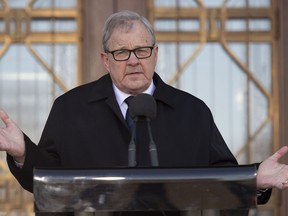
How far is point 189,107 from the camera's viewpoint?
8.99ft

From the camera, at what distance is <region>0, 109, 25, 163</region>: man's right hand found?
2260 mm

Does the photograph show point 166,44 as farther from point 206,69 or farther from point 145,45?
point 145,45

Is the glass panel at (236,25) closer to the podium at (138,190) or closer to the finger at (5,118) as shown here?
the finger at (5,118)

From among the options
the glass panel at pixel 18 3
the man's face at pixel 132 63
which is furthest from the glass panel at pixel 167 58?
the man's face at pixel 132 63

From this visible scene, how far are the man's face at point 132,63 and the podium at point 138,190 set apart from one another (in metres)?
0.70

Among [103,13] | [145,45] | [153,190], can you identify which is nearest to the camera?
[153,190]

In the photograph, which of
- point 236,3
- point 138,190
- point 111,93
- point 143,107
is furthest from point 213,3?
point 138,190

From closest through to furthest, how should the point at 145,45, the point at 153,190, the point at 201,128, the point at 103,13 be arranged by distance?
the point at 153,190, the point at 145,45, the point at 201,128, the point at 103,13

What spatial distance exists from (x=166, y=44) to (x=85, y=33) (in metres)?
0.55

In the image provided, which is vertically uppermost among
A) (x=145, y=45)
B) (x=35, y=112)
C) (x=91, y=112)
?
(x=145, y=45)

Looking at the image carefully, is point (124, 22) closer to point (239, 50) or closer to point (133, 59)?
point (133, 59)

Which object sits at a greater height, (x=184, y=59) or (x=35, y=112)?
(x=184, y=59)

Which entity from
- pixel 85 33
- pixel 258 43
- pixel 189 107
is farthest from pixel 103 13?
pixel 189 107

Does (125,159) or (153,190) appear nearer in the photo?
(153,190)
